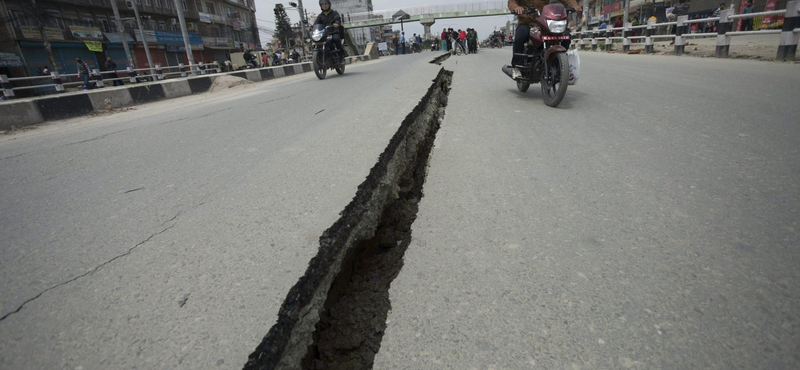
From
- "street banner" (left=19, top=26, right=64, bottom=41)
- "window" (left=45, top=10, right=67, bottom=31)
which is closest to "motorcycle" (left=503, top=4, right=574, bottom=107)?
"street banner" (left=19, top=26, right=64, bottom=41)

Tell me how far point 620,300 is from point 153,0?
4279 cm

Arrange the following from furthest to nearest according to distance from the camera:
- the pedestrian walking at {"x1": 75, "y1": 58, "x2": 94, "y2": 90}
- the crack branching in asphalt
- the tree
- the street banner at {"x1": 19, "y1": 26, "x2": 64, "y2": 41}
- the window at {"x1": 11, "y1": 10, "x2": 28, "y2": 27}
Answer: the tree → the street banner at {"x1": 19, "y1": 26, "x2": 64, "y2": 41} → the window at {"x1": 11, "y1": 10, "x2": 28, "y2": 27} → the pedestrian walking at {"x1": 75, "y1": 58, "x2": 94, "y2": 90} → the crack branching in asphalt

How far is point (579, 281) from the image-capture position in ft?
4.09

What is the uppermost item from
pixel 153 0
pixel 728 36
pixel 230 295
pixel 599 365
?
pixel 153 0

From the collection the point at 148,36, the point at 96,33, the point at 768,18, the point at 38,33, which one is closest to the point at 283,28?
the point at 148,36

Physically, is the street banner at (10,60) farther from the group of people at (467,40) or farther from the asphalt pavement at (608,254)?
the asphalt pavement at (608,254)

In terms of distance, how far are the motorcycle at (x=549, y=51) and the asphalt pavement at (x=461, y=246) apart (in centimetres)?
95

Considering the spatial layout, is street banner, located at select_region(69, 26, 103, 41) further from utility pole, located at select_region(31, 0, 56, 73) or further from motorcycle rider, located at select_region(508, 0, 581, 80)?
motorcycle rider, located at select_region(508, 0, 581, 80)

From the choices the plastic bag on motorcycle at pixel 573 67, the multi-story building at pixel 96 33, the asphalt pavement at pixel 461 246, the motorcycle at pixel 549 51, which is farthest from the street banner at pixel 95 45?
the plastic bag on motorcycle at pixel 573 67

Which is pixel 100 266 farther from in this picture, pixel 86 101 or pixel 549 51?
pixel 86 101

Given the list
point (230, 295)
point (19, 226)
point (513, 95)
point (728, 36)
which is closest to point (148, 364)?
point (230, 295)

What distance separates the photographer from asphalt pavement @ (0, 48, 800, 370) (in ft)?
3.32

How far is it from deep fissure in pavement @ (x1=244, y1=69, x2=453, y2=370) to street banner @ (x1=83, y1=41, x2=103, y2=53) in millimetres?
31745

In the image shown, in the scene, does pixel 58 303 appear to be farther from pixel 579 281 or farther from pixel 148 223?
pixel 579 281
